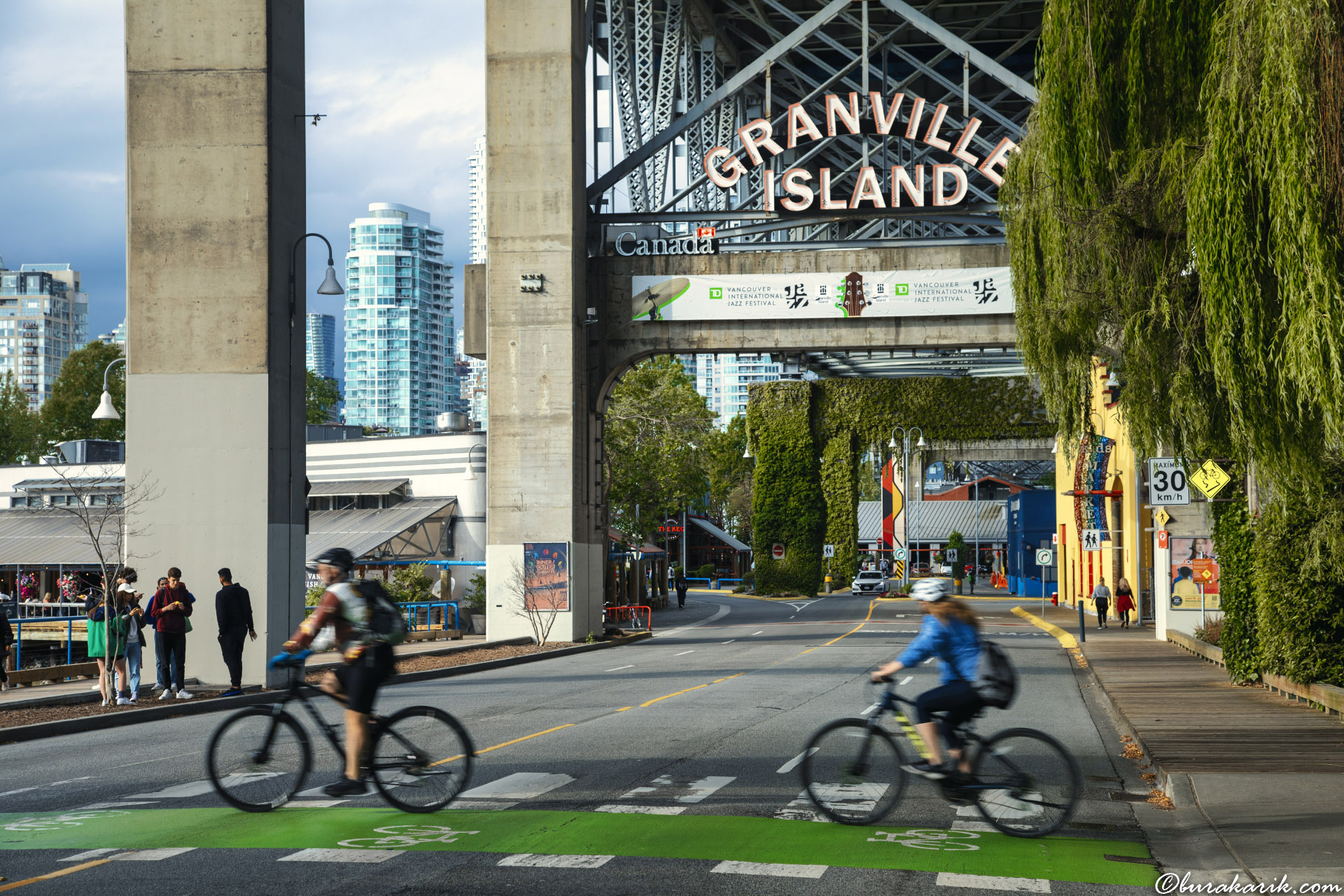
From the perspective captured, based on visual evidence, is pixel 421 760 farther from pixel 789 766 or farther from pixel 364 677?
pixel 789 766

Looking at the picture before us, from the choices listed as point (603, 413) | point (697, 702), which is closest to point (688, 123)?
point (603, 413)

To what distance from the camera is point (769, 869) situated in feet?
24.9

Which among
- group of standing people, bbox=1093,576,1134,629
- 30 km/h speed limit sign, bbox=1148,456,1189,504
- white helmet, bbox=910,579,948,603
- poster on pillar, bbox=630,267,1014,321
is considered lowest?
group of standing people, bbox=1093,576,1134,629

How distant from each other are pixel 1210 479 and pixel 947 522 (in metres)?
79.2

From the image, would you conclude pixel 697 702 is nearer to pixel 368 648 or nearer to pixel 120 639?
pixel 120 639

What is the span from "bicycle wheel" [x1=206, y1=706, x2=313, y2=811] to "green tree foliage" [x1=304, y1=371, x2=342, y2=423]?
9401 cm

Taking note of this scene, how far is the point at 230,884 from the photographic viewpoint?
7.11 m

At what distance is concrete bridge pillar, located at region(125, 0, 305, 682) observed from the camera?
65.6 feet

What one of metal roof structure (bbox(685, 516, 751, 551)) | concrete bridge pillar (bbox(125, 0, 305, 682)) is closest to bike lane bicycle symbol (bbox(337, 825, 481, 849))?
concrete bridge pillar (bbox(125, 0, 305, 682))

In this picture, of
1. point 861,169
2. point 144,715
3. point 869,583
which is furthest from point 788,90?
point 144,715

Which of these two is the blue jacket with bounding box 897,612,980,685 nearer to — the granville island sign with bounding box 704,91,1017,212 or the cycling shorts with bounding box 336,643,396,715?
the cycling shorts with bounding box 336,643,396,715

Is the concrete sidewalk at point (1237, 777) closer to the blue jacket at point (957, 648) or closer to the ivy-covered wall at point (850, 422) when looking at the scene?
the blue jacket at point (957, 648)

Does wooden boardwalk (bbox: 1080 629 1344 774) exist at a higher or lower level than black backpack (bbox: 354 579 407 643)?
lower

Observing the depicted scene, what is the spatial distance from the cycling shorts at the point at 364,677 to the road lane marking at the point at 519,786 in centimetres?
122
